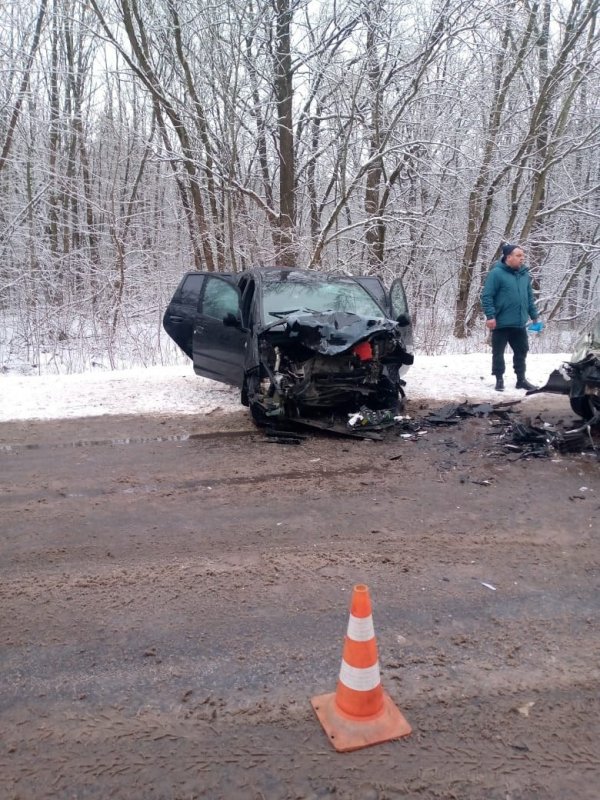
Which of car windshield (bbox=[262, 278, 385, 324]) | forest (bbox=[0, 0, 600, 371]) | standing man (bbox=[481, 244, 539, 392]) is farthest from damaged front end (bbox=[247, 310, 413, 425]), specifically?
forest (bbox=[0, 0, 600, 371])

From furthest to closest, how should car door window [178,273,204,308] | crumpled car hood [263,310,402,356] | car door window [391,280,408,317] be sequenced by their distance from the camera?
1. car door window [178,273,204,308]
2. car door window [391,280,408,317]
3. crumpled car hood [263,310,402,356]

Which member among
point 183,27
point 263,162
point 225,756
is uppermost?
point 183,27

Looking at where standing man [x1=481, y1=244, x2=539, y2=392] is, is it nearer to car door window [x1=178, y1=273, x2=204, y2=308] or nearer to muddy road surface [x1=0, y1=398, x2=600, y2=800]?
muddy road surface [x1=0, y1=398, x2=600, y2=800]

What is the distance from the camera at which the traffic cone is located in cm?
212

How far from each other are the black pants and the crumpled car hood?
108 inches

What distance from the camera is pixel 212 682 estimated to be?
2.42 m

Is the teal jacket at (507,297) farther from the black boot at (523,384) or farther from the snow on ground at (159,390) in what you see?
the snow on ground at (159,390)

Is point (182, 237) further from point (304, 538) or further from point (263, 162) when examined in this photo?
point (304, 538)

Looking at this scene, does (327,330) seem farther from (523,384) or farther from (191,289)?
(523,384)

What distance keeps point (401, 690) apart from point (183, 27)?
15.0 m

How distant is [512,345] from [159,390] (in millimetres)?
5406

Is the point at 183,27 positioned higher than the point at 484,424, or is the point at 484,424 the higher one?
the point at 183,27

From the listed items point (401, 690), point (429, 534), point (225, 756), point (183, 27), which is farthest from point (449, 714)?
point (183, 27)

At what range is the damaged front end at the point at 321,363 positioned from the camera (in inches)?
227
